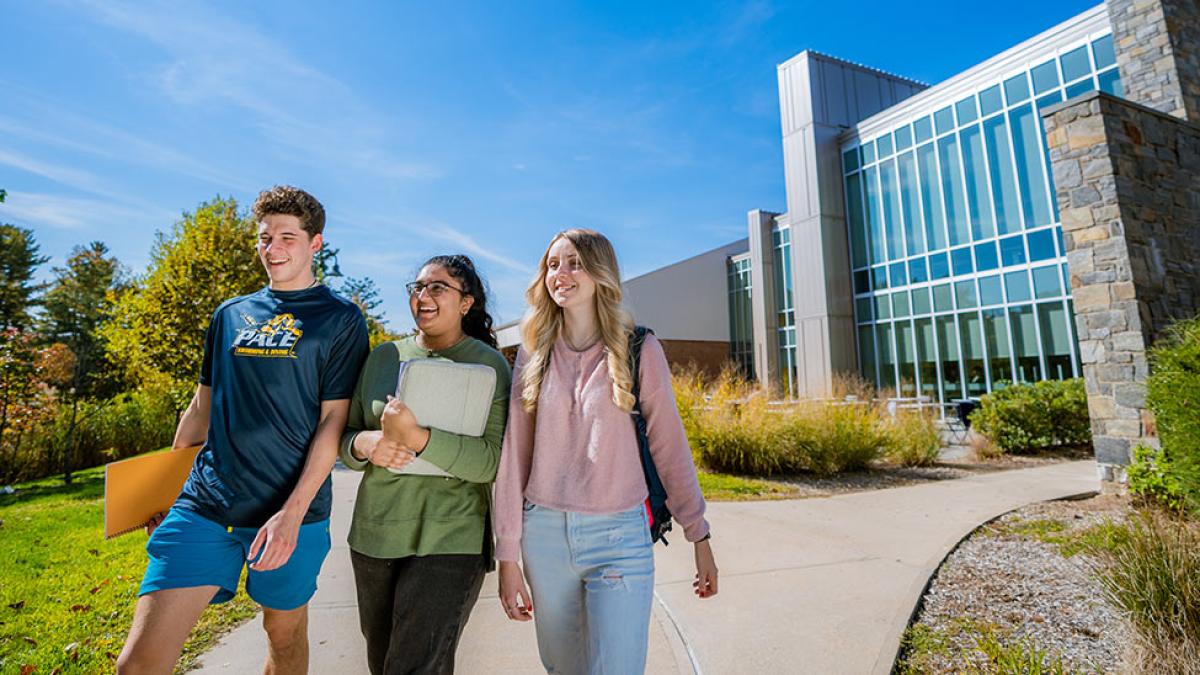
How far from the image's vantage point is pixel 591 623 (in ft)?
5.77

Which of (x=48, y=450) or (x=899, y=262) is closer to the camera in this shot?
(x=48, y=450)

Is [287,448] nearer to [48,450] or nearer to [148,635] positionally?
[148,635]

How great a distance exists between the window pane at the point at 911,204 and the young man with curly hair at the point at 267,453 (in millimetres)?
18482

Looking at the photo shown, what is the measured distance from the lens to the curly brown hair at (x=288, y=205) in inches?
83.9

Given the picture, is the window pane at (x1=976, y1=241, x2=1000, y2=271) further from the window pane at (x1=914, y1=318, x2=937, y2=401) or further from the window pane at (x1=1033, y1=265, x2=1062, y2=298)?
the window pane at (x1=914, y1=318, x2=937, y2=401)

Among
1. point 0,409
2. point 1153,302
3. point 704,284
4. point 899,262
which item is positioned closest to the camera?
point 1153,302

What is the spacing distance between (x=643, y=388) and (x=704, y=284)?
84.4 ft

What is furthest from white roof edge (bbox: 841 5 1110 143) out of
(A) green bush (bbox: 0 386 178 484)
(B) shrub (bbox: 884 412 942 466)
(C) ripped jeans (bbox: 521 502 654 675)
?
(A) green bush (bbox: 0 386 178 484)

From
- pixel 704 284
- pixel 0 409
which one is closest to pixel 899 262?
pixel 704 284

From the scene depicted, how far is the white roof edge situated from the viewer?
13.3m

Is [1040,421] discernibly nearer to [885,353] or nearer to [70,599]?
[885,353]

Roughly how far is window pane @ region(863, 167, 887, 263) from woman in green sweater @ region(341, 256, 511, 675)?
18982mm

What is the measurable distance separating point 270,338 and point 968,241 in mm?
17980

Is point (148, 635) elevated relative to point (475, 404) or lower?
lower
